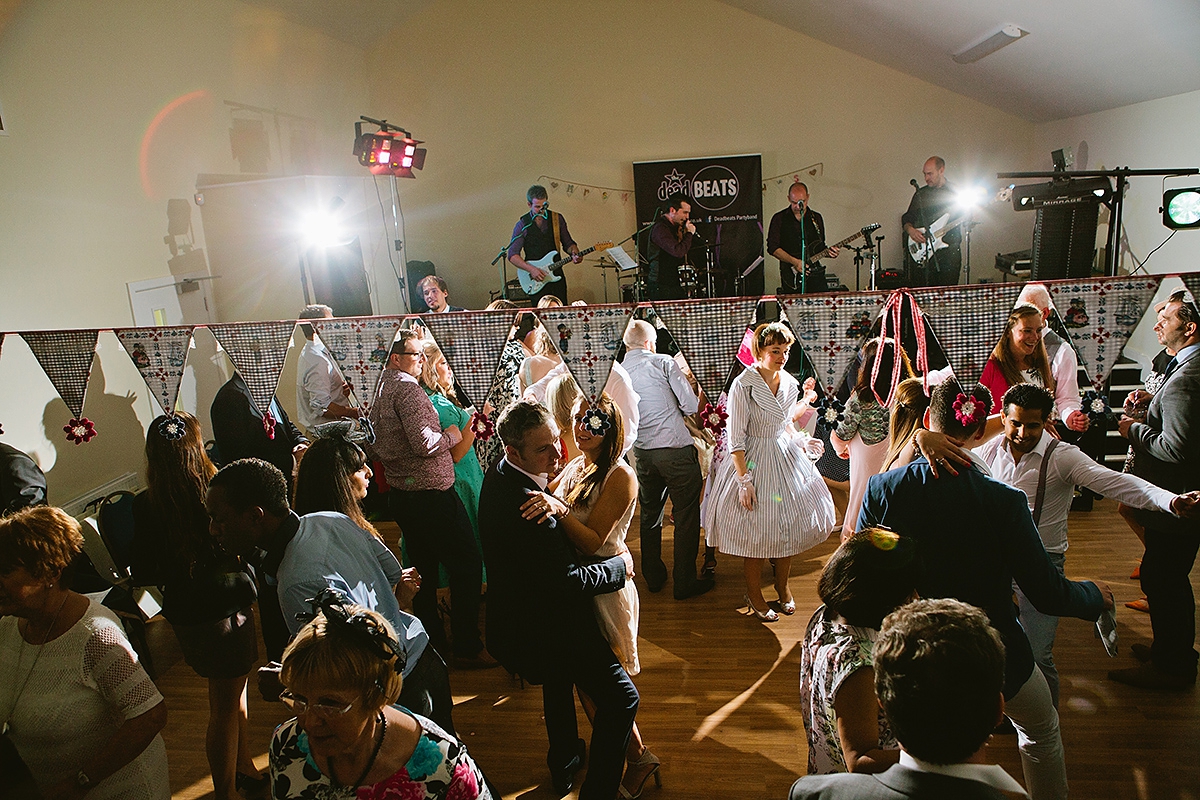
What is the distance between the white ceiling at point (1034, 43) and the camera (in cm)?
455

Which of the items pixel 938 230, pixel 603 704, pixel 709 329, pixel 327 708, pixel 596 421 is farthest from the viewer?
pixel 938 230

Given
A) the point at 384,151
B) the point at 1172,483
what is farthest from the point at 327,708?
the point at 384,151

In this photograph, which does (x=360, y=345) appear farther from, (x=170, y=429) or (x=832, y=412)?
(x=832, y=412)

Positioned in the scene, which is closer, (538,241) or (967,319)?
(967,319)

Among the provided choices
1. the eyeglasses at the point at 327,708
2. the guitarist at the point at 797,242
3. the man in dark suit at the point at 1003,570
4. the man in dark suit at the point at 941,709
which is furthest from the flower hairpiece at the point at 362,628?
the guitarist at the point at 797,242

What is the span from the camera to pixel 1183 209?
11.1ft

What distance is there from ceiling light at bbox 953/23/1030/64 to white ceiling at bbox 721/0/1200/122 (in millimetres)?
52

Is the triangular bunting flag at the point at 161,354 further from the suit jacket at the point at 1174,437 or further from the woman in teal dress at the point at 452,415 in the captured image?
the suit jacket at the point at 1174,437

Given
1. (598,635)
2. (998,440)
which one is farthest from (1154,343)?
(598,635)

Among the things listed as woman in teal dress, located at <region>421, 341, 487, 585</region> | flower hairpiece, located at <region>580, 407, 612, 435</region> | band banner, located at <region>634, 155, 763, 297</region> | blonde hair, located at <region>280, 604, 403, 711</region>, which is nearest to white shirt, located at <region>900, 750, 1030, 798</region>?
blonde hair, located at <region>280, 604, 403, 711</region>

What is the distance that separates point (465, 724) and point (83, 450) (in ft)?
10.9

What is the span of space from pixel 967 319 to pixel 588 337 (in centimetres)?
157

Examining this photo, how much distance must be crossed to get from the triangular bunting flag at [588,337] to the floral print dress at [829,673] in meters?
1.67

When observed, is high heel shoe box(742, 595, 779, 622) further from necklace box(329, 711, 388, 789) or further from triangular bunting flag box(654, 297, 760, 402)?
necklace box(329, 711, 388, 789)
